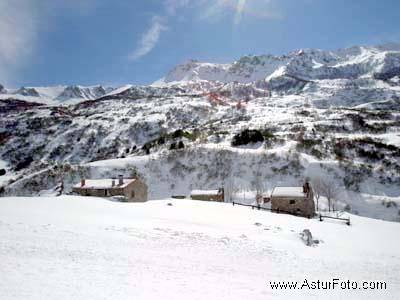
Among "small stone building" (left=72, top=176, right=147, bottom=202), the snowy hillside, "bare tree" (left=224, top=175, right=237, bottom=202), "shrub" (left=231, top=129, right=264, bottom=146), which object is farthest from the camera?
"shrub" (left=231, top=129, right=264, bottom=146)

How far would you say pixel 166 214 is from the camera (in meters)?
37.6

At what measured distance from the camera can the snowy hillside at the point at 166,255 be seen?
1436 cm

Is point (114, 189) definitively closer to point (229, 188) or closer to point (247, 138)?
point (229, 188)

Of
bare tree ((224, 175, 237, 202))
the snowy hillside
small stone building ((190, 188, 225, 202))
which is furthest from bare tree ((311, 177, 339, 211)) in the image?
the snowy hillside

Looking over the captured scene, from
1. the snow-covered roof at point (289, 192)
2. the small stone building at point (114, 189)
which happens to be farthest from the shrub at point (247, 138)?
the small stone building at point (114, 189)

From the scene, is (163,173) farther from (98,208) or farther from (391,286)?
(391,286)

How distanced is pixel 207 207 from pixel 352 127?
361 feet

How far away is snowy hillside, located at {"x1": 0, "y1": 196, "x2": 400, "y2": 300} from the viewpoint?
14.4 meters

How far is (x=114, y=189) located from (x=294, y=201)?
32419 millimetres

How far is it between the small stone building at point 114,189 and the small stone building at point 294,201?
2595 cm

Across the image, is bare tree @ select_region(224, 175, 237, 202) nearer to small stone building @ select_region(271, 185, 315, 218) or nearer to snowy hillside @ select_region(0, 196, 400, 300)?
small stone building @ select_region(271, 185, 315, 218)

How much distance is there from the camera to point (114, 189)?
5769 centimetres

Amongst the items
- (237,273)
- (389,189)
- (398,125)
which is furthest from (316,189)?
(398,125)

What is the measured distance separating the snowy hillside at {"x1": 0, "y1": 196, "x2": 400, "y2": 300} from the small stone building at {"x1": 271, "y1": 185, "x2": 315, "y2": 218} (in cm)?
1305
